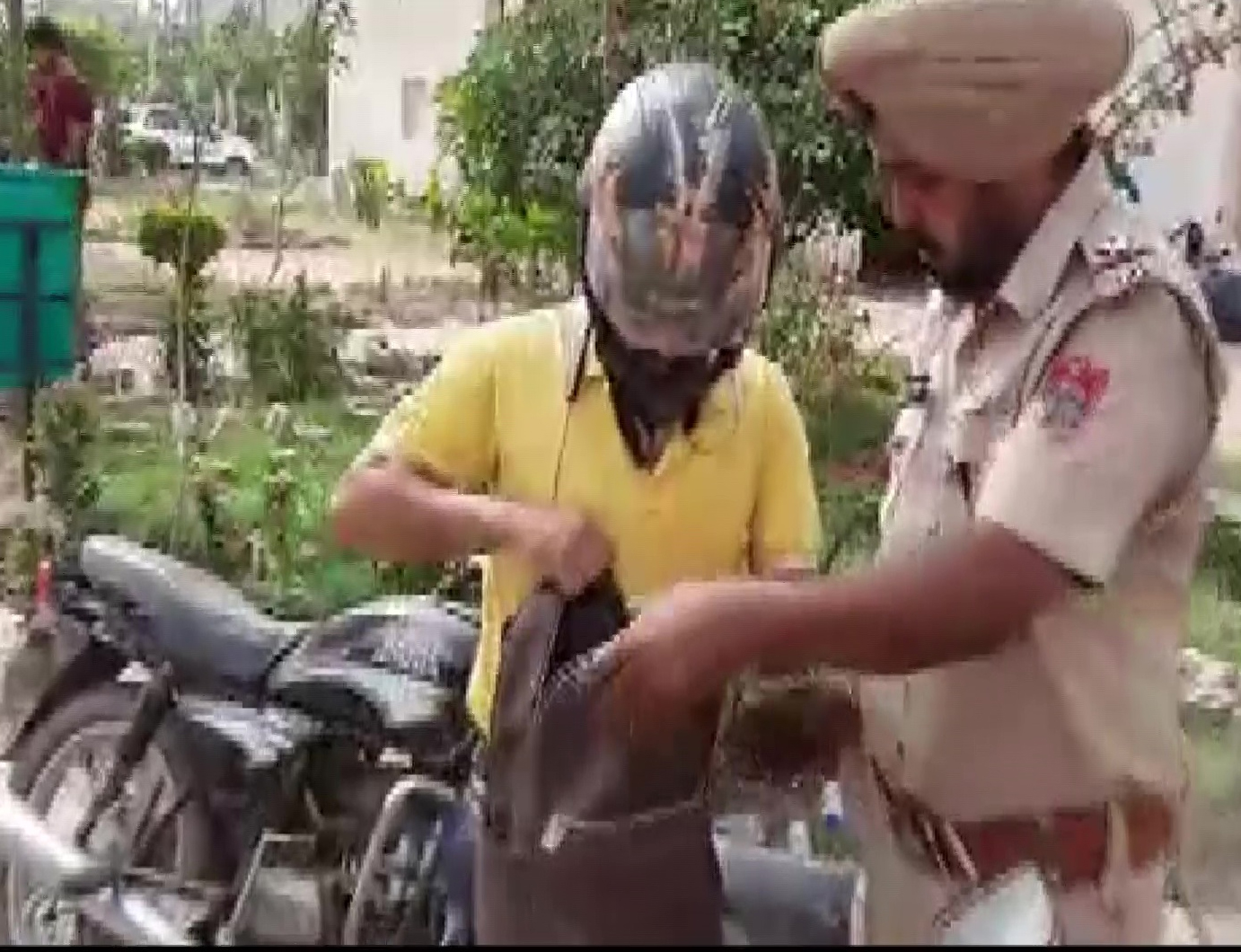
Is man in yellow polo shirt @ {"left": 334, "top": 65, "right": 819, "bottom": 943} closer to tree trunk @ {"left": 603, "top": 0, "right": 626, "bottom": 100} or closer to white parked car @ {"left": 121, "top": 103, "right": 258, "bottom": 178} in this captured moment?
tree trunk @ {"left": 603, "top": 0, "right": 626, "bottom": 100}

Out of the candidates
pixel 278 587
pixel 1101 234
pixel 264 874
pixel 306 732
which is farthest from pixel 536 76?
pixel 1101 234

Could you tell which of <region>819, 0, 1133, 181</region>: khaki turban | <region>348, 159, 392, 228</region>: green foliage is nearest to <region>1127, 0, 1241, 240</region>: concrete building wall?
<region>348, 159, 392, 228</region>: green foliage

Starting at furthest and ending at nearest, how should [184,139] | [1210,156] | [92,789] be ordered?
[1210,156]
[184,139]
[92,789]

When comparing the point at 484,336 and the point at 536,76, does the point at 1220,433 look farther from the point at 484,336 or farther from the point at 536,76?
the point at 536,76

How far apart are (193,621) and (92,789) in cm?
65

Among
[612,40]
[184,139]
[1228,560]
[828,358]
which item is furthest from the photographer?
[184,139]

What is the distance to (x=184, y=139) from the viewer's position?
843 cm

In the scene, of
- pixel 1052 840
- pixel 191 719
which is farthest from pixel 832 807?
pixel 191 719

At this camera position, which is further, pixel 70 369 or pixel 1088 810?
pixel 70 369

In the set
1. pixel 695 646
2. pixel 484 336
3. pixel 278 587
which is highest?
pixel 484 336

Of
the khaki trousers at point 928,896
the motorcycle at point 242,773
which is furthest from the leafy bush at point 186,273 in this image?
the khaki trousers at point 928,896

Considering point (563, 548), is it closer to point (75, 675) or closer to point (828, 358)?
point (75, 675)

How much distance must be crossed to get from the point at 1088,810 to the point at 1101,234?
0.40m

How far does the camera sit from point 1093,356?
58.1 inches
